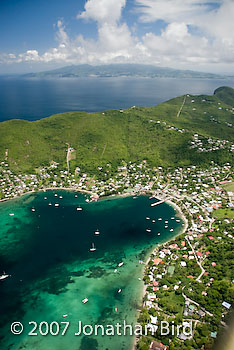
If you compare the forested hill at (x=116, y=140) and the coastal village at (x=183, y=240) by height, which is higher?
the forested hill at (x=116, y=140)

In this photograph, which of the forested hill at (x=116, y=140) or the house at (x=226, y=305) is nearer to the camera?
the house at (x=226, y=305)

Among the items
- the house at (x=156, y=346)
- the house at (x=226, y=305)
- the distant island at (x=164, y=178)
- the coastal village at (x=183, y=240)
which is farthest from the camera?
the distant island at (x=164, y=178)

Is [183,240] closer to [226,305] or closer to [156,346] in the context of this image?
[226,305]

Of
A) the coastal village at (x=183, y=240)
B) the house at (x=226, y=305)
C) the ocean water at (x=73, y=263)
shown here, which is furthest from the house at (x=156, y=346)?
the house at (x=226, y=305)

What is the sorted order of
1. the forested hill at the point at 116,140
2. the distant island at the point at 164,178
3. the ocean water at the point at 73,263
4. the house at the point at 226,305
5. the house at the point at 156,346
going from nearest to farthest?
the house at the point at 156,346 < the ocean water at the point at 73,263 < the house at the point at 226,305 < the distant island at the point at 164,178 < the forested hill at the point at 116,140

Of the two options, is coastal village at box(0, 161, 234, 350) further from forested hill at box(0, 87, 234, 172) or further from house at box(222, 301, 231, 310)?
forested hill at box(0, 87, 234, 172)

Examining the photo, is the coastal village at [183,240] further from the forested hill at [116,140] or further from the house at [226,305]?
the forested hill at [116,140]
